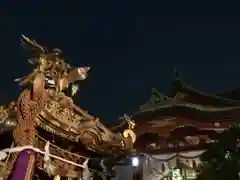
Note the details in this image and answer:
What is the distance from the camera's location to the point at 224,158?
9.97 metres

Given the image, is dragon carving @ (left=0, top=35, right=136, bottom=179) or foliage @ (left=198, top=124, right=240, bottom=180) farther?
foliage @ (left=198, top=124, right=240, bottom=180)

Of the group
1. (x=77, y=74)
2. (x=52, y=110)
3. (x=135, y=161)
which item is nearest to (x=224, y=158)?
(x=77, y=74)

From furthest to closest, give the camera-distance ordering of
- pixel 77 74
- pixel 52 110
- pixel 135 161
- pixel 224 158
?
Result: 1. pixel 135 161
2. pixel 224 158
3. pixel 77 74
4. pixel 52 110

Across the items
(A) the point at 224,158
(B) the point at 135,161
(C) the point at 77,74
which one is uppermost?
(C) the point at 77,74

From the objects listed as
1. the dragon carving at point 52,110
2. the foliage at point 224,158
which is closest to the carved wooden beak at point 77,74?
the dragon carving at point 52,110

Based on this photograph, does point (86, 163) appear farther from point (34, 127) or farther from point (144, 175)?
point (144, 175)

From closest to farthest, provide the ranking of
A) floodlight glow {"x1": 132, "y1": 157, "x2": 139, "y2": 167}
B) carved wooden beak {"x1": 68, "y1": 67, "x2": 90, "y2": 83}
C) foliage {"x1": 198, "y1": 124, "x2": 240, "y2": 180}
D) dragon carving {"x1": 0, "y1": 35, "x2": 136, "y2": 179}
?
dragon carving {"x1": 0, "y1": 35, "x2": 136, "y2": 179} < carved wooden beak {"x1": 68, "y1": 67, "x2": 90, "y2": 83} < foliage {"x1": 198, "y1": 124, "x2": 240, "y2": 180} < floodlight glow {"x1": 132, "y1": 157, "x2": 139, "y2": 167}

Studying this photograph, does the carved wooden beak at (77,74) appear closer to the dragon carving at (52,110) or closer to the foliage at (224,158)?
the dragon carving at (52,110)

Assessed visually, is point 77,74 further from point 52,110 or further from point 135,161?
point 135,161

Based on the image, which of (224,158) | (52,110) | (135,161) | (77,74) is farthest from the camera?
(135,161)

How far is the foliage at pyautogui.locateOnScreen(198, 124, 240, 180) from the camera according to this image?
9534mm

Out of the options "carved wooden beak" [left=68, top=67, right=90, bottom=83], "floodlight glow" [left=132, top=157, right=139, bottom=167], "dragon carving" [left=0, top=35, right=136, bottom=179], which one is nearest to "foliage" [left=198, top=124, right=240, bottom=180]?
"dragon carving" [left=0, top=35, right=136, bottom=179]

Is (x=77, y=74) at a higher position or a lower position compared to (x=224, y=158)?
higher

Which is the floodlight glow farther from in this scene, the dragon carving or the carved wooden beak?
the carved wooden beak
